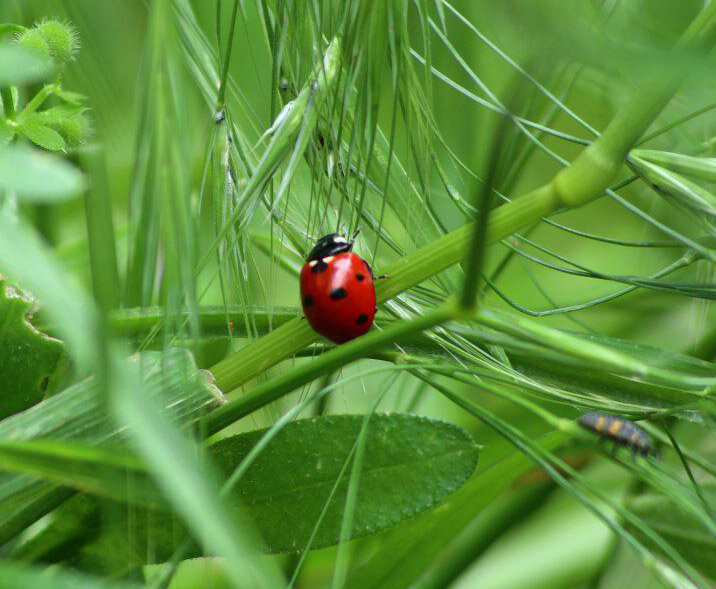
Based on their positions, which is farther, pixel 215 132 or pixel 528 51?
pixel 215 132

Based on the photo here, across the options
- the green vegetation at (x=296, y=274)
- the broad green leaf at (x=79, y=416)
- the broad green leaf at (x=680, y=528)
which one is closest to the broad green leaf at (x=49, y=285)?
the green vegetation at (x=296, y=274)

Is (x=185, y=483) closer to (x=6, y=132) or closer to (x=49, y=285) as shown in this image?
(x=49, y=285)

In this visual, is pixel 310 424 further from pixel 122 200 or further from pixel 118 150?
pixel 122 200

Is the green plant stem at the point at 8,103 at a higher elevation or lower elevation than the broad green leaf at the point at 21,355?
higher

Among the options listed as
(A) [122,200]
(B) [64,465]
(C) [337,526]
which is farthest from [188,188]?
(A) [122,200]

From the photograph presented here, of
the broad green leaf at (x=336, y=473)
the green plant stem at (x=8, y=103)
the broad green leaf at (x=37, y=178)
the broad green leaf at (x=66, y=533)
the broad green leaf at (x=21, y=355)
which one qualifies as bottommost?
the broad green leaf at (x=66, y=533)

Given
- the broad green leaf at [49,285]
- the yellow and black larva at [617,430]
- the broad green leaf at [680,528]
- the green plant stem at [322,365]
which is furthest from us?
the broad green leaf at [680,528]

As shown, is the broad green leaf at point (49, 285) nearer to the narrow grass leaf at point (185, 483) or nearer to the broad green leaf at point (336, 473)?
the narrow grass leaf at point (185, 483)
